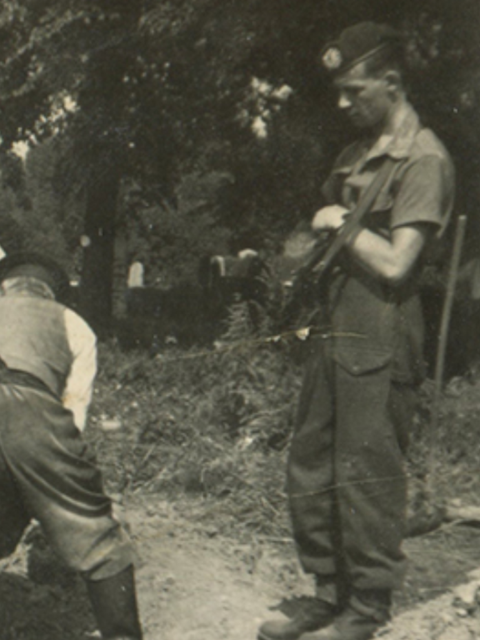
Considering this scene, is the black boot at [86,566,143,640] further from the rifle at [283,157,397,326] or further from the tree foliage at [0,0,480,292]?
the tree foliage at [0,0,480,292]

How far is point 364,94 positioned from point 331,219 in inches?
16.4

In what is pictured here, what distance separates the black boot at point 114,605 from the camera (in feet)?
9.73

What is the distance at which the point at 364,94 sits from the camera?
304 cm

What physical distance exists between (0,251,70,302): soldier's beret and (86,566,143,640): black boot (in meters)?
1.03

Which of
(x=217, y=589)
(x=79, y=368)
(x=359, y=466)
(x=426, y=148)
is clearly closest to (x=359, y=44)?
(x=426, y=148)

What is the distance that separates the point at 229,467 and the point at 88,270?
1017 centimetres

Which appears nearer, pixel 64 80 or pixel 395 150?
pixel 395 150

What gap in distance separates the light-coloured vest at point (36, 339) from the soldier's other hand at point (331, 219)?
0.94m

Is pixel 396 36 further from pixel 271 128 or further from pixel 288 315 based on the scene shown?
pixel 271 128

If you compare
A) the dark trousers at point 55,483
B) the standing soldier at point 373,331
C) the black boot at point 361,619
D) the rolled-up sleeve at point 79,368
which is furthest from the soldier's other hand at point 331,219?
the black boot at point 361,619

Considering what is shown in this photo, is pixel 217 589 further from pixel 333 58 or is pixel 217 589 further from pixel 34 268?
pixel 333 58

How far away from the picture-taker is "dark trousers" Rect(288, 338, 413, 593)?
299cm

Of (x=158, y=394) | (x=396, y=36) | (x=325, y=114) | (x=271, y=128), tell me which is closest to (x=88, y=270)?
(x=271, y=128)

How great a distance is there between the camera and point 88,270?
15000mm
